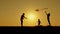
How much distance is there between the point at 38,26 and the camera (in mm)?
12961
